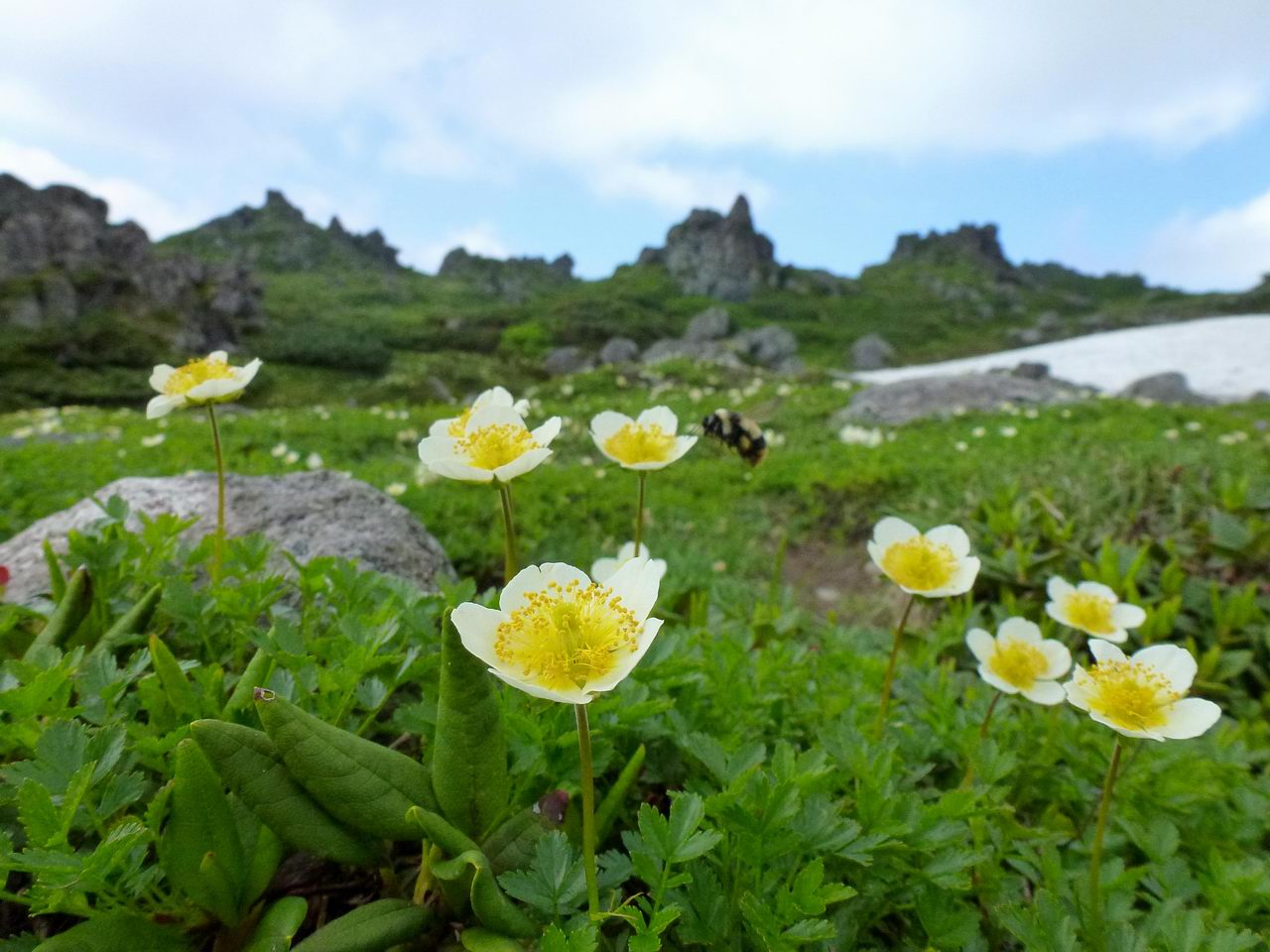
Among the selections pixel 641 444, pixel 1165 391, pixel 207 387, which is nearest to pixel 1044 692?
pixel 641 444

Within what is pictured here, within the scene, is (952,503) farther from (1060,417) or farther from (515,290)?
(515,290)

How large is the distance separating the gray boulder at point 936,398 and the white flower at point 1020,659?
7916 mm

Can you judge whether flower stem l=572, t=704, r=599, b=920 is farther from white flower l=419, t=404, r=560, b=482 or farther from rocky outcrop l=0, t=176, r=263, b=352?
rocky outcrop l=0, t=176, r=263, b=352

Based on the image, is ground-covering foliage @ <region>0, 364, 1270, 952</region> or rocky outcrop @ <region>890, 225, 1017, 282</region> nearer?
ground-covering foliage @ <region>0, 364, 1270, 952</region>

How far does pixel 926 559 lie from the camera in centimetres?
167

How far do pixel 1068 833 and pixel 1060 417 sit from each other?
8.10 m

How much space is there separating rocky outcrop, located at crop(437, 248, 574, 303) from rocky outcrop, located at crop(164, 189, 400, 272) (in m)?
8.77

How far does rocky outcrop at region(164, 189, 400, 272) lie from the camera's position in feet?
278

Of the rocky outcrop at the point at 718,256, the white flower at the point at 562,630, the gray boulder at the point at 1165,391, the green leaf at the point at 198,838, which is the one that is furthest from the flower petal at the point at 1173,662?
the rocky outcrop at the point at 718,256

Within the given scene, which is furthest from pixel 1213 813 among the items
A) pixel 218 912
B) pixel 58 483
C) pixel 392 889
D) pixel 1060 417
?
pixel 1060 417

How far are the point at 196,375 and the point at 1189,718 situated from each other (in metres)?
2.18

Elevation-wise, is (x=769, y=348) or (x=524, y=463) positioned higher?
(x=524, y=463)

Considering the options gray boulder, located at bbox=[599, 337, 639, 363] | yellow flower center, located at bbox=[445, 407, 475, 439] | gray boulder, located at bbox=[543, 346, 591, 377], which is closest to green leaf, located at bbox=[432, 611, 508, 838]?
yellow flower center, located at bbox=[445, 407, 475, 439]

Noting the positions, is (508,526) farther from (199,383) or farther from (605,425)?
(199,383)
